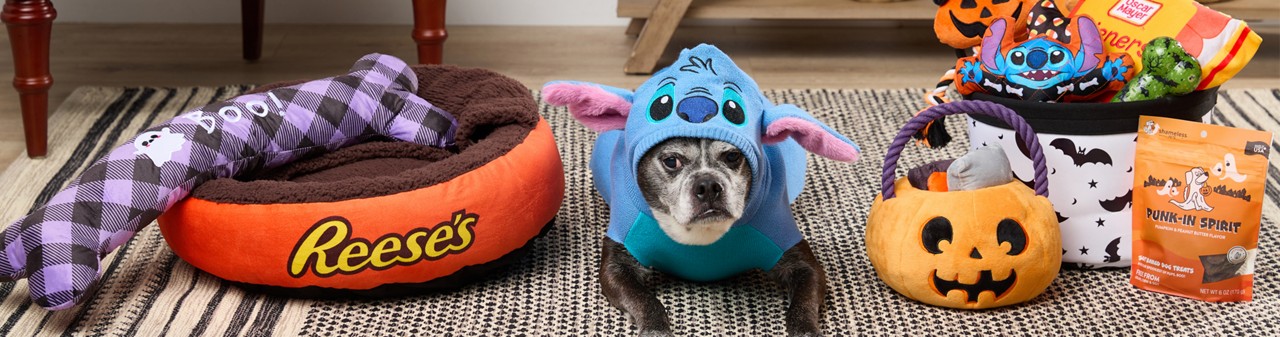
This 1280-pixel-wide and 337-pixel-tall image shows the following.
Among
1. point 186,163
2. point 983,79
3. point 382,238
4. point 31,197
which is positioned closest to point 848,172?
point 983,79

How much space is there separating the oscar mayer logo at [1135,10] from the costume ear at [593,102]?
2.16ft

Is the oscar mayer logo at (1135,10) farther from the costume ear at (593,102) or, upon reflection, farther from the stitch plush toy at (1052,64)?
the costume ear at (593,102)

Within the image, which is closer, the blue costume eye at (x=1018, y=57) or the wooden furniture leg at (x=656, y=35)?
the blue costume eye at (x=1018, y=57)

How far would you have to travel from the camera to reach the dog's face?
4.51 ft

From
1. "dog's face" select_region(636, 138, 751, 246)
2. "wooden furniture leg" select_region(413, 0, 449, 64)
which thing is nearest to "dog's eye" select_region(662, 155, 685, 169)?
"dog's face" select_region(636, 138, 751, 246)

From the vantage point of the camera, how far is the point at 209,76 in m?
2.72

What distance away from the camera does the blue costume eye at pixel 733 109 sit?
4.62 ft

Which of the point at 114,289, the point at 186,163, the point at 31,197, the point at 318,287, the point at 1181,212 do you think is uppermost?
the point at 1181,212

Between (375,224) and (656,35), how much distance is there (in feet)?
4.18

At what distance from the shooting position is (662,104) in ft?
4.70

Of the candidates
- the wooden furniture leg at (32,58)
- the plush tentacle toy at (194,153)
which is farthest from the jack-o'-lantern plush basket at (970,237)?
the wooden furniture leg at (32,58)

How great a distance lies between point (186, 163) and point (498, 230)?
0.40 metres

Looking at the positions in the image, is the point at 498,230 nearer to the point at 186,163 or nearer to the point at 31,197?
the point at 186,163

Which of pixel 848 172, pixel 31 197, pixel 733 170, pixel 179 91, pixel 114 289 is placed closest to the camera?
pixel 733 170
